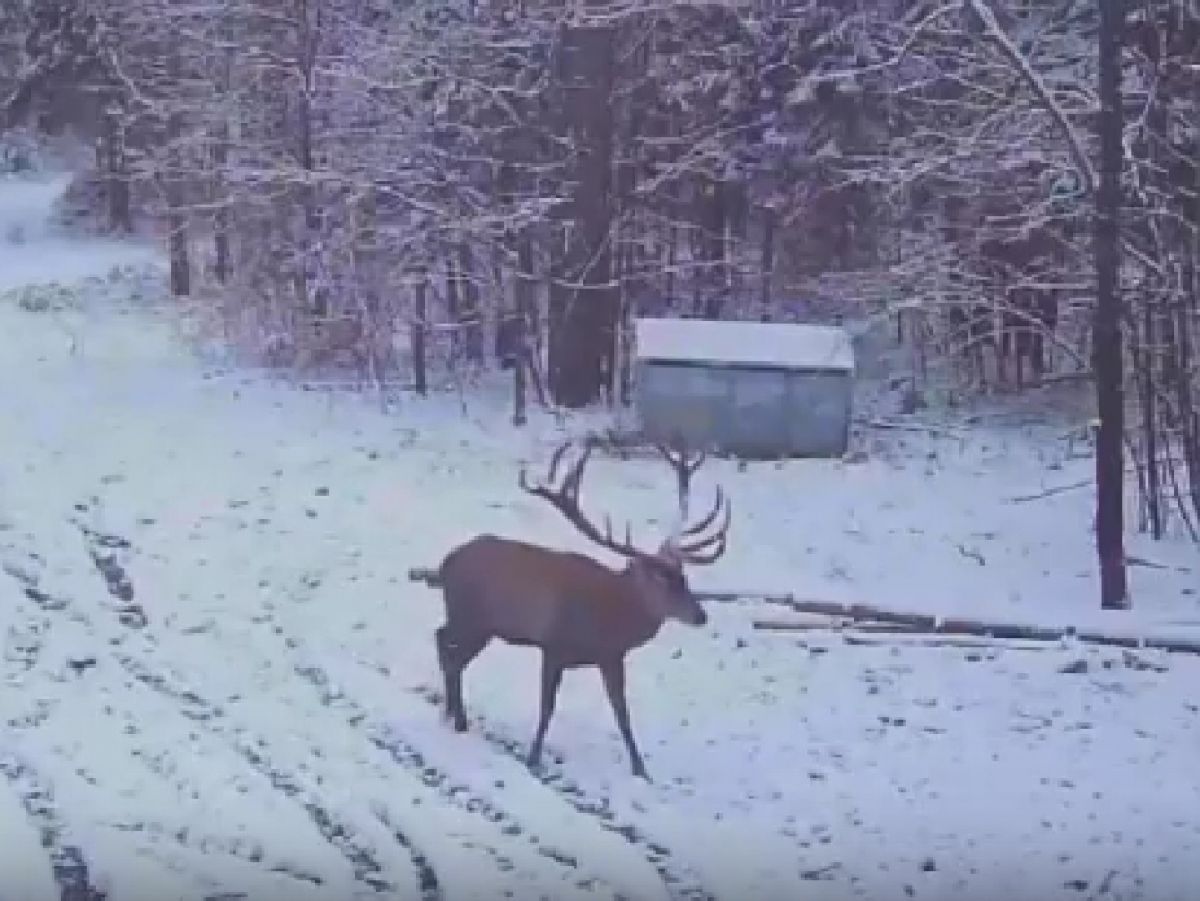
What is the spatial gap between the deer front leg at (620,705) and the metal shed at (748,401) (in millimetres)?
6149

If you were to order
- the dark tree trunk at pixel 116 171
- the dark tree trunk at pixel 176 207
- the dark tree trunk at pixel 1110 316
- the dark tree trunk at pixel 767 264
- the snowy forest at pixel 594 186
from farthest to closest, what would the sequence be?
the dark tree trunk at pixel 116 171
the dark tree trunk at pixel 176 207
the dark tree trunk at pixel 767 264
the snowy forest at pixel 594 186
the dark tree trunk at pixel 1110 316

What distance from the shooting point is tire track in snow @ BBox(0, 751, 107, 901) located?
6454 mm

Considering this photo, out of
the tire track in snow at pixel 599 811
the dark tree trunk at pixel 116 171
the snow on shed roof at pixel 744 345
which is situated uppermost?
the dark tree trunk at pixel 116 171

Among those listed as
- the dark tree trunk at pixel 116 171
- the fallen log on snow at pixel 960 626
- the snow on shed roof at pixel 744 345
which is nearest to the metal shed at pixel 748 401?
the snow on shed roof at pixel 744 345

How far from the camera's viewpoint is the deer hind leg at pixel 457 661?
28.1 ft

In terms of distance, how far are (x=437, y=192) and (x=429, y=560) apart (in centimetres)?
640

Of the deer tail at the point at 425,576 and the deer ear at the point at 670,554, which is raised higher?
the deer ear at the point at 670,554

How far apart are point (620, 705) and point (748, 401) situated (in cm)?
647

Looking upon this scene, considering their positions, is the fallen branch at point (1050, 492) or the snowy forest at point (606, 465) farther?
the fallen branch at point (1050, 492)

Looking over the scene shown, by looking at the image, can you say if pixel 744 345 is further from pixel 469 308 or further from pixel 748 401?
pixel 469 308

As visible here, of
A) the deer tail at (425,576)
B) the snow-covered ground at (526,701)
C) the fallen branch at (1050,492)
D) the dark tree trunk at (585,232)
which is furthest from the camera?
the dark tree trunk at (585,232)

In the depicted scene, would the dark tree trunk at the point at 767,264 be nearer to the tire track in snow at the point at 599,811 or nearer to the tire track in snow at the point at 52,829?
the tire track in snow at the point at 599,811

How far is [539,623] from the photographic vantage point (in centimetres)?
825

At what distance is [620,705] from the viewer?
814 cm
